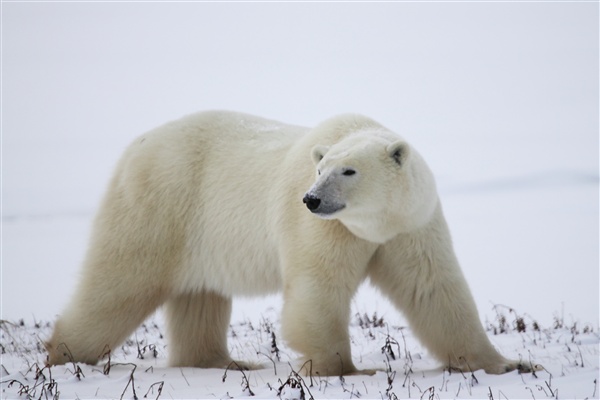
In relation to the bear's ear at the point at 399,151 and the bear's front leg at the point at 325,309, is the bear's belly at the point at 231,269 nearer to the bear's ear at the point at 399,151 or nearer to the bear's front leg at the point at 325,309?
the bear's front leg at the point at 325,309

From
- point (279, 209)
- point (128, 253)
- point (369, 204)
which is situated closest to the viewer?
point (369, 204)

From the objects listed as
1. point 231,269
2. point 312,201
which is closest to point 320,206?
point 312,201

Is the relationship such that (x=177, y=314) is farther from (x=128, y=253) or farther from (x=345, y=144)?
(x=345, y=144)

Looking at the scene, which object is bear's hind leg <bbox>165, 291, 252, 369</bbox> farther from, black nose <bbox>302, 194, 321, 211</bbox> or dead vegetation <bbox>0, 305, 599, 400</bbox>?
black nose <bbox>302, 194, 321, 211</bbox>

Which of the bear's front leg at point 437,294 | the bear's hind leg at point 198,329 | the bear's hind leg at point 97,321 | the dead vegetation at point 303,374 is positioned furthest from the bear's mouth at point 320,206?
the bear's hind leg at point 198,329

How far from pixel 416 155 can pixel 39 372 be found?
10.9 feet

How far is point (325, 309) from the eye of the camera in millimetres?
5652

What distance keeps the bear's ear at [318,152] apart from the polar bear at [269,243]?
0.02 meters

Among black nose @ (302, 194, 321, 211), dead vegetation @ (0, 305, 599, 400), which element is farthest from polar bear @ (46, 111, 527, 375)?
dead vegetation @ (0, 305, 599, 400)

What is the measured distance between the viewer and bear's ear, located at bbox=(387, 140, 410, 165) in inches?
212

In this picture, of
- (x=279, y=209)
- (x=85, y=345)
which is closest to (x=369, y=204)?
(x=279, y=209)

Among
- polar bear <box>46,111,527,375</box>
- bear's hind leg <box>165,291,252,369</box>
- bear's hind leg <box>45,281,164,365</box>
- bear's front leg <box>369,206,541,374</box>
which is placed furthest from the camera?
bear's hind leg <box>165,291,252,369</box>

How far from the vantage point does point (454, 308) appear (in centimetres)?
589

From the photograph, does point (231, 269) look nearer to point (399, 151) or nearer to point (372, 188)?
point (372, 188)
